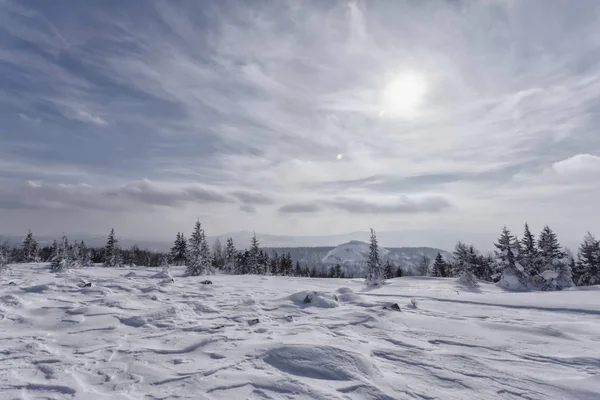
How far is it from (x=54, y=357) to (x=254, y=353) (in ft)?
16.9

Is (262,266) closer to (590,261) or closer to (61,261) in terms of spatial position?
(61,261)

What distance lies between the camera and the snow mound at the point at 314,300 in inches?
574

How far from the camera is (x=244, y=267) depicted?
55906 mm

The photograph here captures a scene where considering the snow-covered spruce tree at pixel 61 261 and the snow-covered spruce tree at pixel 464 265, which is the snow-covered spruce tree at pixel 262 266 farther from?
the snow-covered spruce tree at pixel 464 265

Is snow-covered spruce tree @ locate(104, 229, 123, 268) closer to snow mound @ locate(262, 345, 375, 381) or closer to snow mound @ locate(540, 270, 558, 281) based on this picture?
snow mound @ locate(262, 345, 375, 381)

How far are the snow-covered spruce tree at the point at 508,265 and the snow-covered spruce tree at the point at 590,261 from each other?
536 inches

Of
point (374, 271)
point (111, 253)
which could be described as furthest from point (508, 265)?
point (111, 253)

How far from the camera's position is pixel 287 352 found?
7.48 meters

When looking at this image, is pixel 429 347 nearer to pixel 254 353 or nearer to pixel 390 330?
pixel 390 330

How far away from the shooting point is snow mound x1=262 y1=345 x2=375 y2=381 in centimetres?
656

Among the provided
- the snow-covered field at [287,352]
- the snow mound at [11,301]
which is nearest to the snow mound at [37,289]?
the snow mound at [11,301]

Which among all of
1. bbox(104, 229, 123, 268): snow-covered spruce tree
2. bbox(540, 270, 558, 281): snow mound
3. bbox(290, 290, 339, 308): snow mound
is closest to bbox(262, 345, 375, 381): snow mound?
bbox(290, 290, 339, 308): snow mound

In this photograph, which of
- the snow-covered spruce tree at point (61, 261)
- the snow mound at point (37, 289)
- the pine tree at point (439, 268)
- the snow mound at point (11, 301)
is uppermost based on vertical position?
the snow-covered spruce tree at point (61, 261)

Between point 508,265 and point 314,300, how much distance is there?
2982cm
